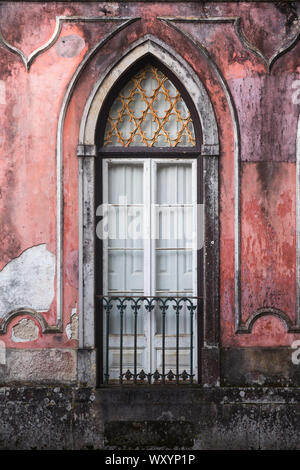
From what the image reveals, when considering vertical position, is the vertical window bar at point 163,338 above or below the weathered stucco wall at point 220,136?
below

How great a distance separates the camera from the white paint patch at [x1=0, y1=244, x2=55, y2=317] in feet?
20.7

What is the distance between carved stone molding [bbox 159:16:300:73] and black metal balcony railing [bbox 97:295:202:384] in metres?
2.64

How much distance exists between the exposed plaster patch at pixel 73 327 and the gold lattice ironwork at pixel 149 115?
1864 millimetres

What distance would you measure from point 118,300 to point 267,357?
66.7 inches

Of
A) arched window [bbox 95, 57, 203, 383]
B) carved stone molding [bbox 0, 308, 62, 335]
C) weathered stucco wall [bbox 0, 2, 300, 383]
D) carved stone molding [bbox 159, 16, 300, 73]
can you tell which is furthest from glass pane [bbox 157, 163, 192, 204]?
carved stone molding [bbox 0, 308, 62, 335]

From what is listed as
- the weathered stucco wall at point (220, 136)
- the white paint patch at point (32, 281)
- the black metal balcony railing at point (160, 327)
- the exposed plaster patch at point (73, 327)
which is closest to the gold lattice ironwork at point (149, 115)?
the weathered stucco wall at point (220, 136)

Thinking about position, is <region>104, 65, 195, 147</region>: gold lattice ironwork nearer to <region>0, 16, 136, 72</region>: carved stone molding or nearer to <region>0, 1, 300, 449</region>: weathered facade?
<region>0, 1, 300, 449</region>: weathered facade

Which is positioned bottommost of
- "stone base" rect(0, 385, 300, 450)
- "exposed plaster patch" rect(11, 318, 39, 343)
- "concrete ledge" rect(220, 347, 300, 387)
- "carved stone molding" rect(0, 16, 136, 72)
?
"stone base" rect(0, 385, 300, 450)

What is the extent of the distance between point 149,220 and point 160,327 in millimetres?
1175

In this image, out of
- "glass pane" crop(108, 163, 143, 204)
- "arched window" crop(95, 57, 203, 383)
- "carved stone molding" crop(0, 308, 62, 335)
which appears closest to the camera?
"carved stone molding" crop(0, 308, 62, 335)

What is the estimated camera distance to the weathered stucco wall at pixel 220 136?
632cm

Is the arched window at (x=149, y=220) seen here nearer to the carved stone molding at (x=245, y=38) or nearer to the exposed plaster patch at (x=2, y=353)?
the carved stone molding at (x=245, y=38)
